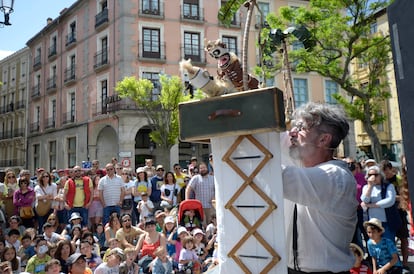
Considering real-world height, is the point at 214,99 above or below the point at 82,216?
above

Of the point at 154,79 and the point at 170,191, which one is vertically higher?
the point at 154,79

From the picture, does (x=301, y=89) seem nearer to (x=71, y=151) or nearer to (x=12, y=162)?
(x=71, y=151)

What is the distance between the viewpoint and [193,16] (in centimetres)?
2606

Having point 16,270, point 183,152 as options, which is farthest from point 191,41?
point 16,270

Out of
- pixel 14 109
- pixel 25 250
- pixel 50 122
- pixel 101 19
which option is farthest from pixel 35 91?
pixel 25 250

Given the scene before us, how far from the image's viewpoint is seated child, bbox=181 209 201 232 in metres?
7.80

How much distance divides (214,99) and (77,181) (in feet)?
25.4

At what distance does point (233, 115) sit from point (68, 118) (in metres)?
29.4

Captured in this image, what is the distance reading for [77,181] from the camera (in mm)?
8961

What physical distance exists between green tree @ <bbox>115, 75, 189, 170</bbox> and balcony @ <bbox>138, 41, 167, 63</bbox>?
3.49m

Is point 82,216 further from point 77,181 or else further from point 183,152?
point 183,152

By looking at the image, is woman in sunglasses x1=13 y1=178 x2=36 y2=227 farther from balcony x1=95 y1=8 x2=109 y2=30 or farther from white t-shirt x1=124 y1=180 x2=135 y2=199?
balcony x1=95 y1=8 x2=109 y2=30

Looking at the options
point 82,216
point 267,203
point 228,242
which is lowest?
point 82,216

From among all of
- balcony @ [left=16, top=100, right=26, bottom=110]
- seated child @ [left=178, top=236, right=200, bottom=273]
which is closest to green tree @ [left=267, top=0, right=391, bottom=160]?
seated child @ [left=178, top=236, right=200, bottom=273]
